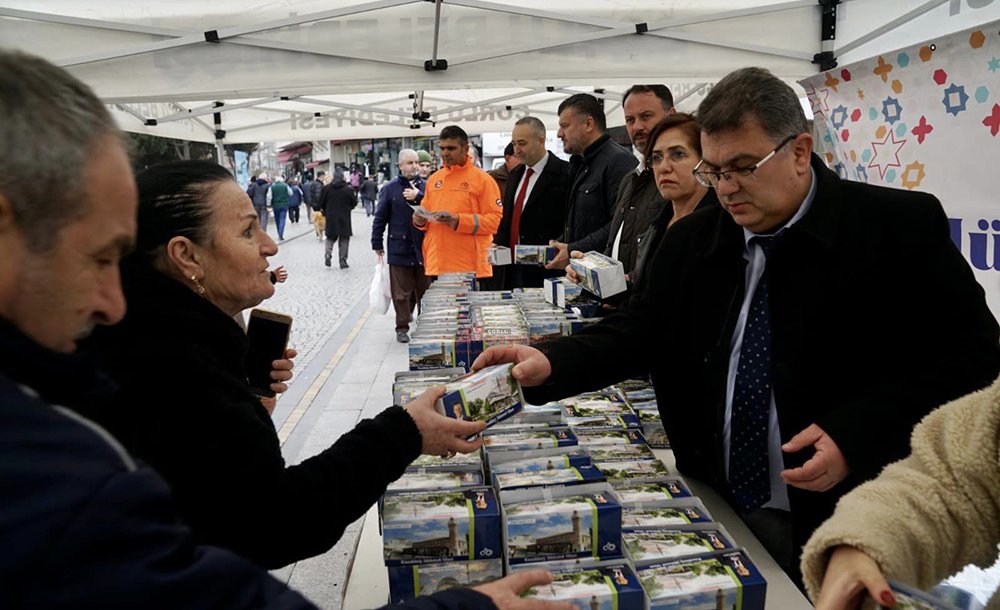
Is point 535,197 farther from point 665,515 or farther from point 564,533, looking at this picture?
point 564,533

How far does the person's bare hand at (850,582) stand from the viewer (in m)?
1.20

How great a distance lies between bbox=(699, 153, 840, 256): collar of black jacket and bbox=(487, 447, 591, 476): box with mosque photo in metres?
0.76

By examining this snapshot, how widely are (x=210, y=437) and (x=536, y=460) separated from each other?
0.89m

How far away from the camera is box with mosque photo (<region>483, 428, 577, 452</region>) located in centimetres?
207

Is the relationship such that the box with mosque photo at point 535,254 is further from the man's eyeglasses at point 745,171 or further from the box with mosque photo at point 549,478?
the box with mosque photo at point 549,478

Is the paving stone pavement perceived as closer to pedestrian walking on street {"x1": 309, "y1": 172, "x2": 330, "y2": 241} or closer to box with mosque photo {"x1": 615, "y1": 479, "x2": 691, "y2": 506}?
box with mosque photo {"x1": 615, "y1": 479, "x2": 691, "y2": 506}

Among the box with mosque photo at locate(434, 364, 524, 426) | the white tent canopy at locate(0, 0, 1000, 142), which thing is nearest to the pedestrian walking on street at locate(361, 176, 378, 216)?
the white tent canopy at locate(0, 0, 1000, 142)

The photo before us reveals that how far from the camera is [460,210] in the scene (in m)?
7.07

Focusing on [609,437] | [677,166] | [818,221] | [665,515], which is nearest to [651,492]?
[665,515]

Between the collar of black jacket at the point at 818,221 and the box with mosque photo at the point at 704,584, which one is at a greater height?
the collar of black jacket at the point at 818,221

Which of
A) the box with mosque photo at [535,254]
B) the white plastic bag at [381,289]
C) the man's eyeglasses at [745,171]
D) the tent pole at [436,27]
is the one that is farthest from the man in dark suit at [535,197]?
the man's eyeglasses at [745,171]

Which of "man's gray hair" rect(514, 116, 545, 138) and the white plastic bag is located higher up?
"man's gray hair" rect(514, 116, 545, 138)

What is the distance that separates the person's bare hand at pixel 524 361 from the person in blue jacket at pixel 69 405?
4.15 feet

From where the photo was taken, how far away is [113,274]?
3.15ft
